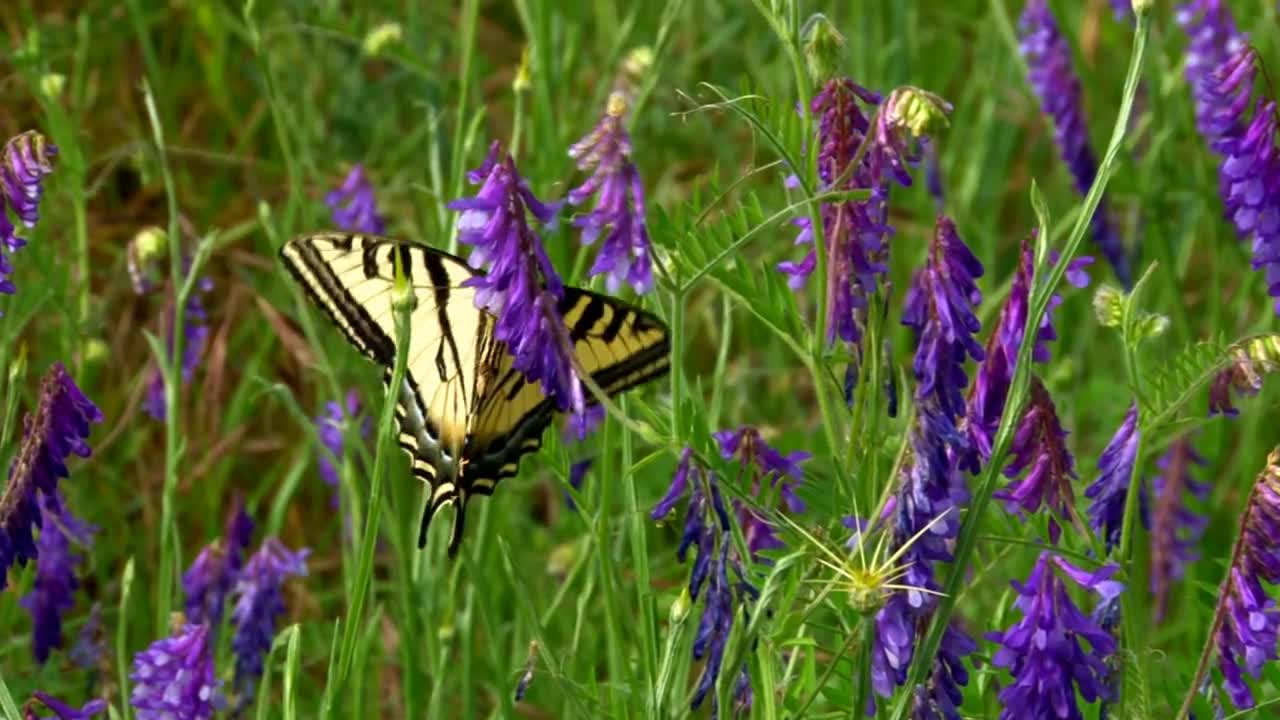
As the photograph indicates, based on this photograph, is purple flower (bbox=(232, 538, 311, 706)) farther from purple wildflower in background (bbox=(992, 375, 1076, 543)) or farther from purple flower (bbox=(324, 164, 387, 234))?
purple wildflower in background (bbox=(992, 375, 1076, 543))

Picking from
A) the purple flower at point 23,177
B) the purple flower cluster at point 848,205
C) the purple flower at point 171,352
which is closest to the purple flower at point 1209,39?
the purple flower at point 171,352

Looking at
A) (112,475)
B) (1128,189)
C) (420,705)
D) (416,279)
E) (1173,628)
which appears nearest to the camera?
(416,279)

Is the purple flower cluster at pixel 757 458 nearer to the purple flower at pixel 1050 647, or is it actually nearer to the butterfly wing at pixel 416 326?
the purple flower at pixel 1050 647

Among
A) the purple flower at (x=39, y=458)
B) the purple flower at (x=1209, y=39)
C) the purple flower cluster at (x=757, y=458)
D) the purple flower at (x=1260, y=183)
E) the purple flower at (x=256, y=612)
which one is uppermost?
the purple flower at (x=1209, y=39)

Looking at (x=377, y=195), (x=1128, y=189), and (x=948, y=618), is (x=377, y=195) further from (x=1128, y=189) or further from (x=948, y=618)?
(x=948, y=618)

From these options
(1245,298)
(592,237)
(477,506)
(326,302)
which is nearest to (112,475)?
(477,506)

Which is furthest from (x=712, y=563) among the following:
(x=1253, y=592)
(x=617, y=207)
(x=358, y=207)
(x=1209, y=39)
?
(x=1209, y=39)

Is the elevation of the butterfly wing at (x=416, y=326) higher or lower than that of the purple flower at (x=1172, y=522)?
higher
